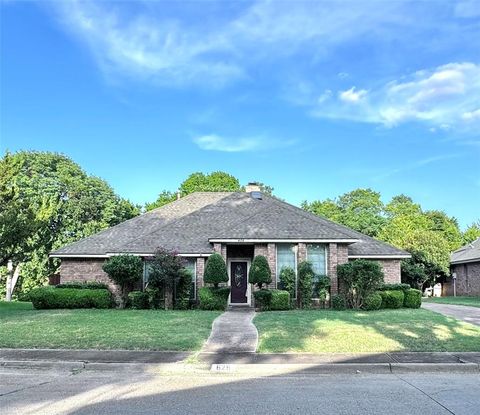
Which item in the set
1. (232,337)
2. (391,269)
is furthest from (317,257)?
(232,337)

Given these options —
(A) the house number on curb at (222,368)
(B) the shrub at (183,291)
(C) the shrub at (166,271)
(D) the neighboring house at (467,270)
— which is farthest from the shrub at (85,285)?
(D) the neighboring house at (467,270)

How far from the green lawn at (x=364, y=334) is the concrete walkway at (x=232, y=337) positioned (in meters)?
0.25

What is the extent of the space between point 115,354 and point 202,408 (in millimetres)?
3925

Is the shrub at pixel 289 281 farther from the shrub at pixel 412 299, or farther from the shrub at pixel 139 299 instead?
the shrub at pixel 139 299

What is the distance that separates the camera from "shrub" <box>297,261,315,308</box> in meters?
19.5

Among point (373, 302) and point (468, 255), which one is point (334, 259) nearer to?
point (373, 302)

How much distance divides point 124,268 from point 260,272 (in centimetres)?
564

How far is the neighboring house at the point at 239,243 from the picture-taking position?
2033 centimetres

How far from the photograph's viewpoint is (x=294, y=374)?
811 centimetres

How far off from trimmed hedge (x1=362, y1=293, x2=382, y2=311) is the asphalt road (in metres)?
10.7

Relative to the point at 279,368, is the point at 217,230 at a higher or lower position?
higher

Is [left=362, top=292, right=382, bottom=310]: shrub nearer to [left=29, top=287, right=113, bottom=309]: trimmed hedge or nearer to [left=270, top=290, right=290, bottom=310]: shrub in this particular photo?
[left=270, top=290, right=290, bottom=310]: shrub

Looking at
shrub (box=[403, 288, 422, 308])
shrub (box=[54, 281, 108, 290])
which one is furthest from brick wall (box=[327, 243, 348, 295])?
shrub (box=[54, 281, 108, 290])

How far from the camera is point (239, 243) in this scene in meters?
20.8
